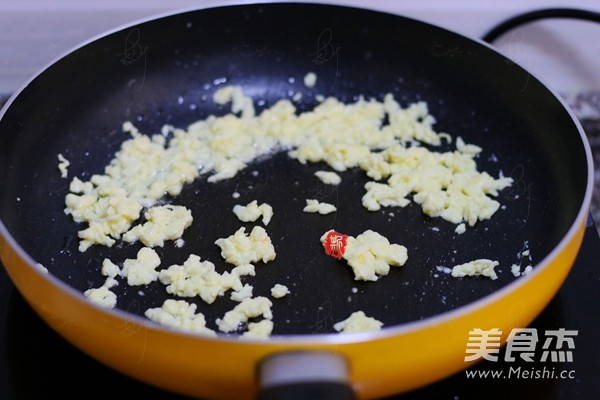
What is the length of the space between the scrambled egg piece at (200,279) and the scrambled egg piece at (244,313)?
1.4 inches

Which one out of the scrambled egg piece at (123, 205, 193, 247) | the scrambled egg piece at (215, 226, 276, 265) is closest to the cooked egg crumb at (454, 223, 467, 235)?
the scrambled egg piece at (215, 226, 276, 265)

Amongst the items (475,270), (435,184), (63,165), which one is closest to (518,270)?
(475,270)

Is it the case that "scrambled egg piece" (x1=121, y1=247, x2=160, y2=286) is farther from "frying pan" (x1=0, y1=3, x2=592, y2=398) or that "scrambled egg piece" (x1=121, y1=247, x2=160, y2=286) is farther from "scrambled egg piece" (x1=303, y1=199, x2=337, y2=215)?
"scrambled egg piece" (x1=303, y1=199, x2=337, y2=215)

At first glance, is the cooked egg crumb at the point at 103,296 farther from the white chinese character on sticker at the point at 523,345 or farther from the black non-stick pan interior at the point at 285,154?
the white chinese character on sticker at the point at 523,345

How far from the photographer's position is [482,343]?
0.79 meters

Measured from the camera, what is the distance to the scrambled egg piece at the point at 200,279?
37.2 inches

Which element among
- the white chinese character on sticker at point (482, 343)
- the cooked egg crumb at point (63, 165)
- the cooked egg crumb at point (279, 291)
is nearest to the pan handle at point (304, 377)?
the white chinese character on sticker at point (482, 343)

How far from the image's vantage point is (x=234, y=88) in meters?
1.29

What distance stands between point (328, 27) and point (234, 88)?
20cm

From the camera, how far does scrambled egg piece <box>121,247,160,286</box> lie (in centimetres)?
97

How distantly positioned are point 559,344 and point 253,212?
0.45 metres

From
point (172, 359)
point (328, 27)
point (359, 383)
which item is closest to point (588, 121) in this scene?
point (328, 27)

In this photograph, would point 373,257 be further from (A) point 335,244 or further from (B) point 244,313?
(B) point 244,313

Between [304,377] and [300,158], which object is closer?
[304,377]
